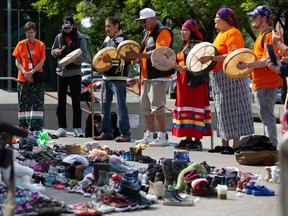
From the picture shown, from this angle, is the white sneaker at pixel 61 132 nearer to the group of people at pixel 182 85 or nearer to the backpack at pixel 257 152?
the group of people at pixel 182 85

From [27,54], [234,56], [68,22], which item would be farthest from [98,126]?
[234,56]

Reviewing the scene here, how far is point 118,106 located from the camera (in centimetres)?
1383

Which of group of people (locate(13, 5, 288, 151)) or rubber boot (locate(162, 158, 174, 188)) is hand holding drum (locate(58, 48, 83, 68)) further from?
rubber boot (locate(162, 158, 174, 188))

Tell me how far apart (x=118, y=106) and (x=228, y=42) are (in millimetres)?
2800

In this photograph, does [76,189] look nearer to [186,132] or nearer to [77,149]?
[77,149]

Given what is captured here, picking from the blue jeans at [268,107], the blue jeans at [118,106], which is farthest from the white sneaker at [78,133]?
the blue jeans at [268,107]

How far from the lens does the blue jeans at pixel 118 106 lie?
1375 cm

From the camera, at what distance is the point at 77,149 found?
11.3 metres

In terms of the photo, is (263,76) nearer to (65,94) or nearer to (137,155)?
(137,155)

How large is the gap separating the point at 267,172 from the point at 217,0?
23.6 metres

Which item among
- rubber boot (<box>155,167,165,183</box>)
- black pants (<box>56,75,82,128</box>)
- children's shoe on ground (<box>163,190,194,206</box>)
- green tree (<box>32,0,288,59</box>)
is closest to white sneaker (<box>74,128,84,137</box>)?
black pants (<box>56,75,82,128</box>)

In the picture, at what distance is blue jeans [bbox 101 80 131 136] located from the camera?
45.1ft

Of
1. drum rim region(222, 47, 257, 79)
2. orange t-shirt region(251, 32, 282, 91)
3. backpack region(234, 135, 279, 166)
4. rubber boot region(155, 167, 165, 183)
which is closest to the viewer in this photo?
rubber boot region(155, 167, 165, 183)

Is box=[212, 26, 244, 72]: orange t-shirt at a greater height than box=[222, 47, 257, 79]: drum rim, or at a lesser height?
greater
